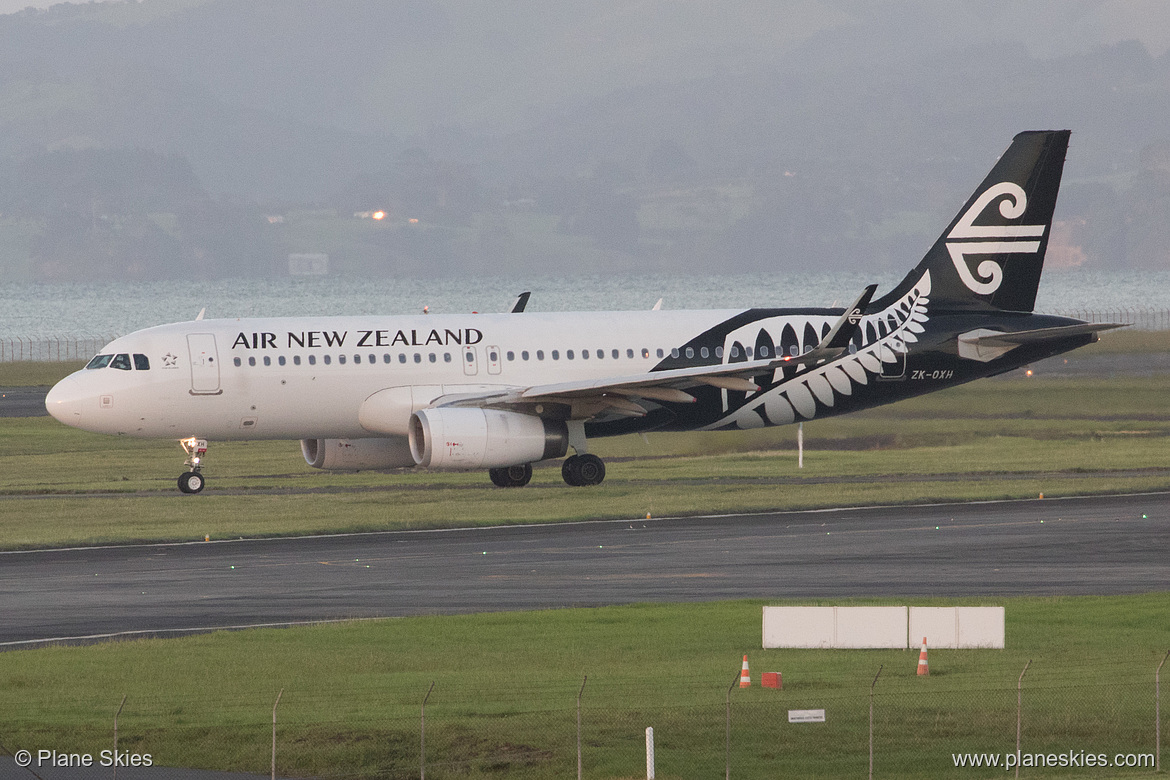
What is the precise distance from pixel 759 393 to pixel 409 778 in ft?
97.3

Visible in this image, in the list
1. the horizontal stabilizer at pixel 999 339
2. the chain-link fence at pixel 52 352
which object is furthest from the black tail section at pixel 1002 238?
the chain-link fence at pixel 52 352

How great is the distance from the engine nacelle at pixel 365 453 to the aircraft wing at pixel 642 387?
2.46m

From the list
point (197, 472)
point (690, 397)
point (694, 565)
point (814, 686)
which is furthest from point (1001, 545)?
point (197, 472)

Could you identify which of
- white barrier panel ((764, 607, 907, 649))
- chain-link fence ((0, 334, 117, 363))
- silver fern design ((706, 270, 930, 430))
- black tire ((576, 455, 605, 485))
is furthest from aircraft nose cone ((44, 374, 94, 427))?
chain-link fence ((0, 334, 117, 363))

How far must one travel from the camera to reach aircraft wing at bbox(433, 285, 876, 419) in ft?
146

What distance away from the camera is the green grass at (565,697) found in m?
20.0

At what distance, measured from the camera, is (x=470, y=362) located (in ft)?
155

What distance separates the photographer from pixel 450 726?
822 inches

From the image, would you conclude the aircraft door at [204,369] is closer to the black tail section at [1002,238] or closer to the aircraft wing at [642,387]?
the aircraft wing at [642,387]

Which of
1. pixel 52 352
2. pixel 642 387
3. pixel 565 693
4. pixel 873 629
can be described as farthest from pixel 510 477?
pixel 52 352

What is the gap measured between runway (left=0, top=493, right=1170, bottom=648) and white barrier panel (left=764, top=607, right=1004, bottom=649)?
4.65 metres

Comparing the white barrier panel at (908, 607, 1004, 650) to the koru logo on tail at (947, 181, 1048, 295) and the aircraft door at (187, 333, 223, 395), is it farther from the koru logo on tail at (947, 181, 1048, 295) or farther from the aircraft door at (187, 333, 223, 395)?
the koru logo on tail at (947, 181, 1048, 295)

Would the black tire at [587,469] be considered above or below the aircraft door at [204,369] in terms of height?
below

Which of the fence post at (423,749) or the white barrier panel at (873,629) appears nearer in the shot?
the fence post at (423,749)
